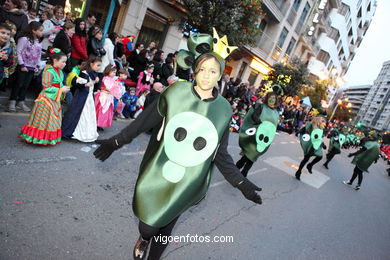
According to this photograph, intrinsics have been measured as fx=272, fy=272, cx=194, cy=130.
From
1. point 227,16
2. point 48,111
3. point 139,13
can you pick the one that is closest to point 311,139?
point 227,16

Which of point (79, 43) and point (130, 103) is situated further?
point (130, 103)

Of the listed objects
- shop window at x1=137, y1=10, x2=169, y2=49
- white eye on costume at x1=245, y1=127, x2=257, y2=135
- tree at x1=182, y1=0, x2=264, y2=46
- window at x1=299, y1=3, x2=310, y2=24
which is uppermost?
window at x1=299, y1=3, x2=310, y2=24

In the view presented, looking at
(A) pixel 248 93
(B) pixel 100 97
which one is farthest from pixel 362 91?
(B) pixel 100 97

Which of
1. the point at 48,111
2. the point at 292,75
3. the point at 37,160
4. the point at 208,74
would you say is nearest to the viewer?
the point at 208,74

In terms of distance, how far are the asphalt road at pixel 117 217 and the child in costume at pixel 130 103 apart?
1.41 m

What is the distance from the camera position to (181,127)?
83.7 inches

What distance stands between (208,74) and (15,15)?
5094 mm

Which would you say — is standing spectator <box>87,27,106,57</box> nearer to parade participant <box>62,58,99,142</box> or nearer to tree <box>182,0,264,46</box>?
parade participant <box>62,58,99,142</box>

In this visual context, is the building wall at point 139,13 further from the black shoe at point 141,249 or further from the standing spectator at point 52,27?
the black shoe at point 141,249

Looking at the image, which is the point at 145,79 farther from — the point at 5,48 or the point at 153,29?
the point at 153,29

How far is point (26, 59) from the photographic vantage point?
5.08 m

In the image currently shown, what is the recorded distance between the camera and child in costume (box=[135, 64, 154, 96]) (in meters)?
7.92

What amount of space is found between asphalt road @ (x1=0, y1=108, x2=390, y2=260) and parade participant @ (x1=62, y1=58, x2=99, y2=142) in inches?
7.7

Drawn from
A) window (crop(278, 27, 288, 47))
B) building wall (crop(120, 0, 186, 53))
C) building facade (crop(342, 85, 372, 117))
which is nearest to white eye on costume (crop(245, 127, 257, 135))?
building wall (crop(120, 0, 186, 53))
